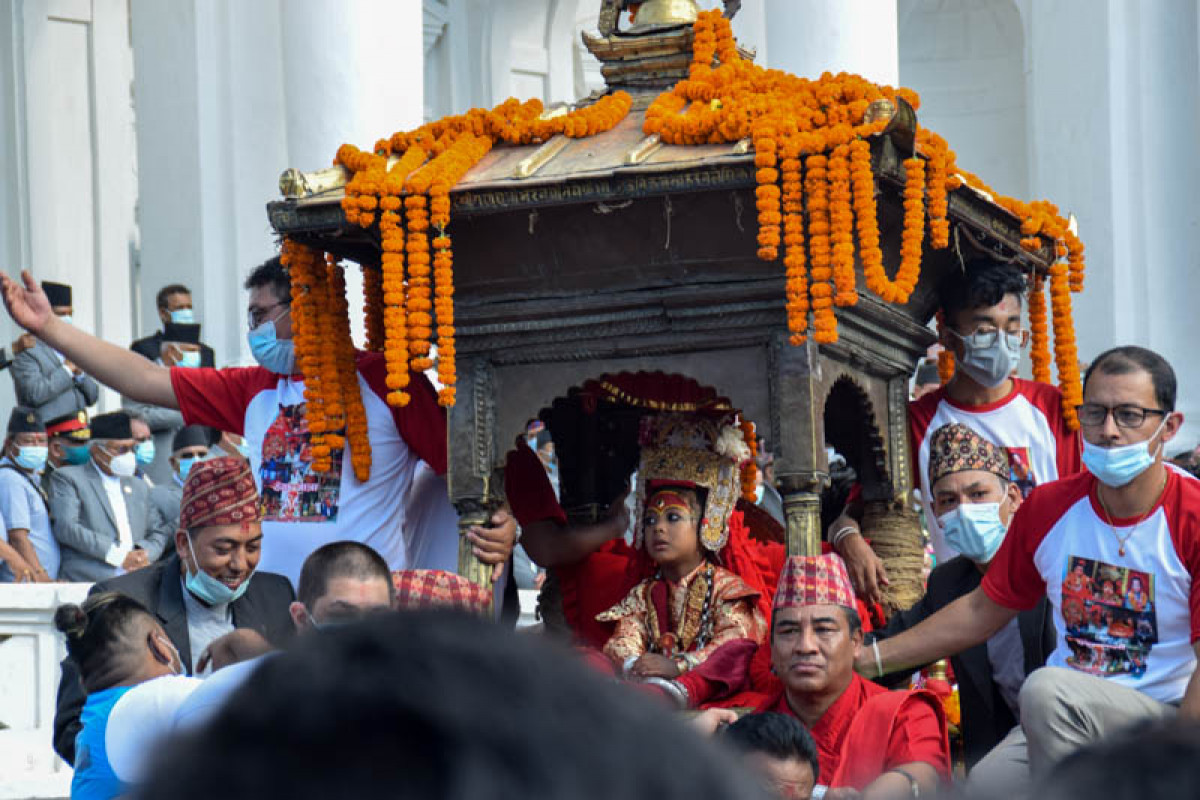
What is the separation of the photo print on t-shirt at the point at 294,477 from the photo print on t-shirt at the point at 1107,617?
225 centimetres

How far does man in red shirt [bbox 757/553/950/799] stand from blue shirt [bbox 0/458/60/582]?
5014 mm

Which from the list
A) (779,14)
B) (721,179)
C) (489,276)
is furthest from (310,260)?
(779,14)

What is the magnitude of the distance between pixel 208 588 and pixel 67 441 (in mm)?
5530

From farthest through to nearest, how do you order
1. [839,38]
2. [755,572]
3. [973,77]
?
[973,77]
[839,38]
[755,572]

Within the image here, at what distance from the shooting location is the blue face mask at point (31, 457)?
33.4 feet

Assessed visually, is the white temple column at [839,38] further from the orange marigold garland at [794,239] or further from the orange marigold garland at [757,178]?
the orange marigold garland at [794,239]

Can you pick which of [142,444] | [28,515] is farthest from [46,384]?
[28,515]

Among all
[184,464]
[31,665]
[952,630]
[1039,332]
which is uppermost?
[1039,332]

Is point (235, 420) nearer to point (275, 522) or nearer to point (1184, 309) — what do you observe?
point (275, 522)

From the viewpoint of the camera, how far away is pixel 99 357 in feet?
19.7

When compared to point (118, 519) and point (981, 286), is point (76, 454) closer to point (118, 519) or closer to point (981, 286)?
point (118, 519)

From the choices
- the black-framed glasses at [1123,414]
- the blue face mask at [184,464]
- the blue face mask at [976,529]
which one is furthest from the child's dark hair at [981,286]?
the blue face mask at [184,464]

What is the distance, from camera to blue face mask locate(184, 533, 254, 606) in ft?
17.4

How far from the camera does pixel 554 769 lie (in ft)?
3.36
